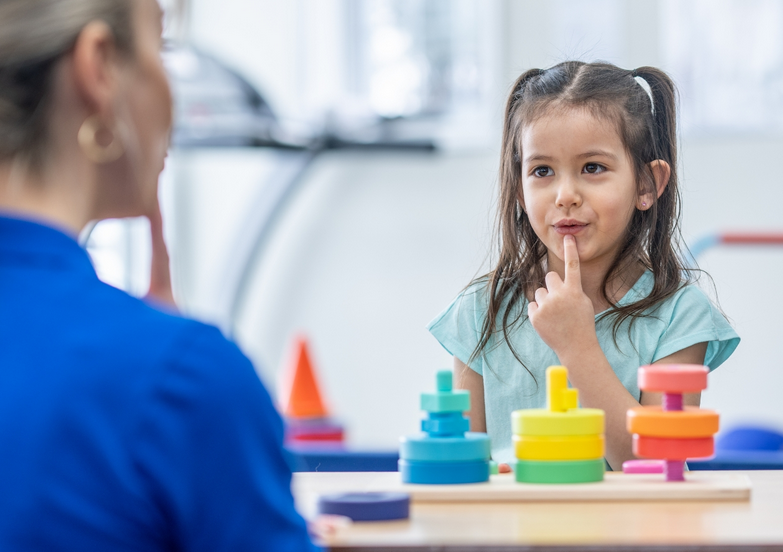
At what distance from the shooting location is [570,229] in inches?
44.9

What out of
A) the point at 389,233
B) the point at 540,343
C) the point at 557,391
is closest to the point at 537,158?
the point at 540,343

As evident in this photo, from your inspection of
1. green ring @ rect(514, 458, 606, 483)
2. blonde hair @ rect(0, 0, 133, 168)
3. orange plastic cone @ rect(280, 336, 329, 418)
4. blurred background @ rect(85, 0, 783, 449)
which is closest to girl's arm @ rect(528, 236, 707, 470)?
green ring @ rect(514, 458, 606, 483)

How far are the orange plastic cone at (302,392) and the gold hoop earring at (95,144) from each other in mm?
2573

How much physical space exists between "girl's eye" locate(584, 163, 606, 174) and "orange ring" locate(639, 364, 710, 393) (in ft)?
1.26

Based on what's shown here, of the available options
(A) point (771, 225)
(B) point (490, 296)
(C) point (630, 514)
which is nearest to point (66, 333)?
(C) point (630, 514)

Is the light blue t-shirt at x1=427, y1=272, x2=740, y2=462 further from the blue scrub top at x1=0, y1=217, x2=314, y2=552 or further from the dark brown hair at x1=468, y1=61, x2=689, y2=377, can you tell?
the blue scrub top at x1=0, y1=217, x2=314, y2=552

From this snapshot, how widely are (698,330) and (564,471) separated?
0.36m

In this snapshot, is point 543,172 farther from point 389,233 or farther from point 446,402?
point 389,233

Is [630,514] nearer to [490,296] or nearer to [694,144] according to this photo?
[490,296]

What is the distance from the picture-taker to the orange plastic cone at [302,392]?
3.15 metres

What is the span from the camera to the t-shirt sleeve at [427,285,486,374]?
1.20m

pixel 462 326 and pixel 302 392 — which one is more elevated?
pixel 462 326

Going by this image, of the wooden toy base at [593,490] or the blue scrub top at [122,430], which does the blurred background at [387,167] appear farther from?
the blue scrub top at [122,430]

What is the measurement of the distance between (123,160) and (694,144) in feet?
10.6
